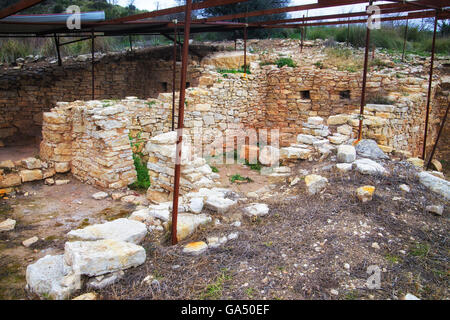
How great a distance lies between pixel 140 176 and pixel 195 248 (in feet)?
15.9

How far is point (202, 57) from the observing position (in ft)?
40.1

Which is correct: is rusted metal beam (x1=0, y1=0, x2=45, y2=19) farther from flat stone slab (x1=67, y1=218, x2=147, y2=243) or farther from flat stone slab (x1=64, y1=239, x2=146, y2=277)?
flat stone slab (x1=64, y1=239, x2=146, y2=277)

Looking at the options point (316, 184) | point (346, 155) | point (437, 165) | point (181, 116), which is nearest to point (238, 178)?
point (346, 155)

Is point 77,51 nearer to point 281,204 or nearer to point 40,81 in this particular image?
point 40,81

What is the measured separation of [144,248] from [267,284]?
4.43 ft

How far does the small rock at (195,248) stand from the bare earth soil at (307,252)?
2.5 inches

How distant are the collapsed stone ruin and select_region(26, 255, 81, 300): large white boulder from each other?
0.4 inches

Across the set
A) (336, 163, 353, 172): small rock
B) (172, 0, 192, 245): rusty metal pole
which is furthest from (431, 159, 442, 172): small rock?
(172, 0, 192, 245): rusty metal pole

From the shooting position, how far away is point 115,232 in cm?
352

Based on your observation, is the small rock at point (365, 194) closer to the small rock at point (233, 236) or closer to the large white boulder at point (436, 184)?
the large white boulder at point (436, 184)

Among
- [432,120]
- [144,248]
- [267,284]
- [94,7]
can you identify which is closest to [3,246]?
[144,248]

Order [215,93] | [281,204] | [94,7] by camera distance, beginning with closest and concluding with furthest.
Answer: [281,204] → [215,93] → [94,7]

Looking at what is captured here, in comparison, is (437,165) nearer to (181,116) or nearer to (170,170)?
(170,170)

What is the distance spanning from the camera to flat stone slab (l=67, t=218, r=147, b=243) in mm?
3408
